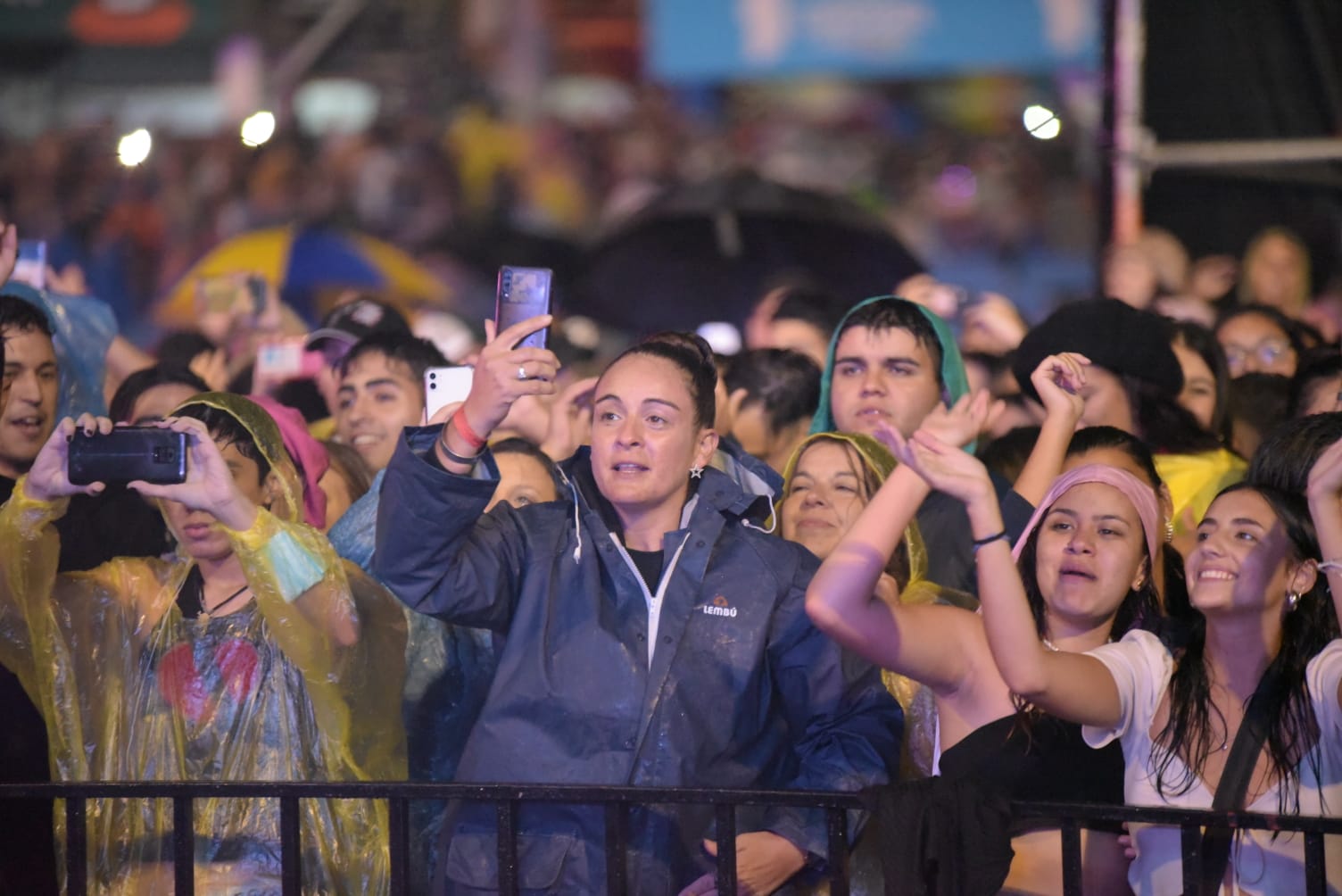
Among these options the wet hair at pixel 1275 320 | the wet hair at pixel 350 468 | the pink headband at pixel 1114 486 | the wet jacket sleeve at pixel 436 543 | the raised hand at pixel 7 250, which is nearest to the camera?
the wet jacket sleeve at pixel 436 543

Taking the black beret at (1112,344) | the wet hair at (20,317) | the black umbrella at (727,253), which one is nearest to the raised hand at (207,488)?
the wet hair at (20,317)

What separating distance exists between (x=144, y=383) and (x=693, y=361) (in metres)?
1.74

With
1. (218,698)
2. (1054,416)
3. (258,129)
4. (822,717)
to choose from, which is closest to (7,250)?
(258,129)

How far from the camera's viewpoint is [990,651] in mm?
3074

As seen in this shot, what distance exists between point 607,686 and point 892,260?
167 inches

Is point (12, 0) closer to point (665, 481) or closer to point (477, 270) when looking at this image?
point (477, 270)

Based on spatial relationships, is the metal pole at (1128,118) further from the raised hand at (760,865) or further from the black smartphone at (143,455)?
the black smartphone at (143,455)

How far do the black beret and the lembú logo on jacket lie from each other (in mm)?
1511

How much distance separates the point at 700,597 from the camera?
3.22 m

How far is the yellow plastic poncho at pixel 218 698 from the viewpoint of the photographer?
10.8 ft

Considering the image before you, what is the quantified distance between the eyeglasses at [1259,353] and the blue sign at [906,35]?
202 inches

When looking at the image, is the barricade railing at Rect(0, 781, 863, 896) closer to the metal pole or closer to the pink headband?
the pink headband

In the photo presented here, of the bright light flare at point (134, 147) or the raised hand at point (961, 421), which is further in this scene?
the bright light flare at point (134, 147)

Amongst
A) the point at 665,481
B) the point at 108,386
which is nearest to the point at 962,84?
the point at 108,386
